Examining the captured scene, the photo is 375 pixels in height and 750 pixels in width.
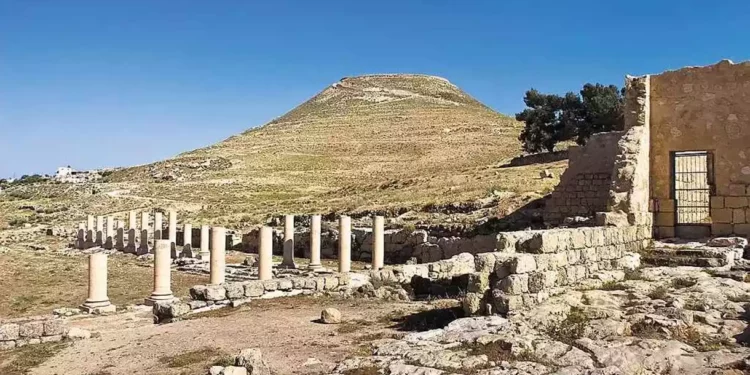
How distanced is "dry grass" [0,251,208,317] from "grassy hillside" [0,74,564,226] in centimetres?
1205

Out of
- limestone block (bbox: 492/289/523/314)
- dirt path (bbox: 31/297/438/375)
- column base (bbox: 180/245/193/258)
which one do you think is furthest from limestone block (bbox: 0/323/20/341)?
column base (bbox: 180/245/193/258)

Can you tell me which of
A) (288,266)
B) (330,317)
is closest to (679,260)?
(330,317)

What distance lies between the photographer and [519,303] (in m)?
10.9

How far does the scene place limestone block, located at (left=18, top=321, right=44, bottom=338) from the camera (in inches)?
479

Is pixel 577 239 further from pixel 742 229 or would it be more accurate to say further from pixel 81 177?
pixel 81 177

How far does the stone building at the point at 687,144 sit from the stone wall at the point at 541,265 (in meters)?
1.76

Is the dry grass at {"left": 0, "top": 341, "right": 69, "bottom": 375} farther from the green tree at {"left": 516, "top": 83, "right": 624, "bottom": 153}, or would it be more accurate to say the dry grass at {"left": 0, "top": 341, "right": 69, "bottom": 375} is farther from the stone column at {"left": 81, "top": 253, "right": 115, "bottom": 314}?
the green tree at {"left": 516, "top": 83, "right": 624, "bottom": 153}

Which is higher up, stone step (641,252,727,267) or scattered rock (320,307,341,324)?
stone step (641,252,727,267)

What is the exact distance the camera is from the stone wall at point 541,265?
11.2 m

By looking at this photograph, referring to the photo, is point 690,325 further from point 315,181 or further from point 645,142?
point 315,181

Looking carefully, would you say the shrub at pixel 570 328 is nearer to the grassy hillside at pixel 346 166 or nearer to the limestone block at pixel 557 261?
the limestone block at pixel 557 261

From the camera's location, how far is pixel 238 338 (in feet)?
36.8

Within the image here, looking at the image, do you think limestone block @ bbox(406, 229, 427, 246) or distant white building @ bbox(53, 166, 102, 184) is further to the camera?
distant white building @ bbox(53, 166, 102, 184)

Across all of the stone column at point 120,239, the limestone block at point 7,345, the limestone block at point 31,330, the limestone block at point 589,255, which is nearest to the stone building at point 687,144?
the limestone block at point 589,255
